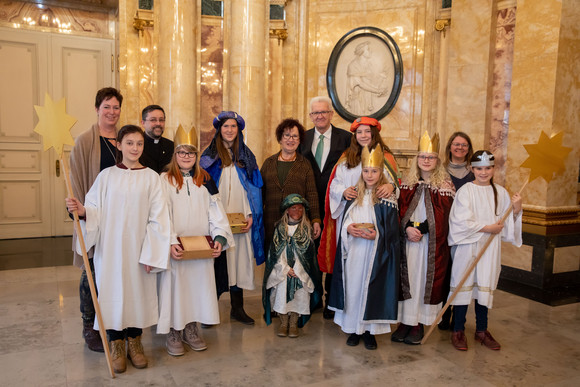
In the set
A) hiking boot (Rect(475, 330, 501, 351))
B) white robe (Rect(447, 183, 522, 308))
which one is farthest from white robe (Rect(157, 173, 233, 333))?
hiking boot (Rect(475, 330, 501, 351))

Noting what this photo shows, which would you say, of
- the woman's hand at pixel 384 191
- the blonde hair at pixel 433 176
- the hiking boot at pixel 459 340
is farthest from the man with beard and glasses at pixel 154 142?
the hiking boot at pixel 459 340

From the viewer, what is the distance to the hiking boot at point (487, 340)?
3857mm

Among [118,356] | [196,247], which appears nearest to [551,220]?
[196,247]

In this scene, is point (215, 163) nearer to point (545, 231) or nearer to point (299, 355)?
point (299, 355)

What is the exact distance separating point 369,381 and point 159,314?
5.16 feet

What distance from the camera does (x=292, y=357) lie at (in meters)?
3.62

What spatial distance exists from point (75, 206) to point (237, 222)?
1384 mm

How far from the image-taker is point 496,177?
6.18 meters

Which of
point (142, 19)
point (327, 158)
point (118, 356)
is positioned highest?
point (142, 19)

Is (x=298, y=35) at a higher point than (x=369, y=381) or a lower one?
higher

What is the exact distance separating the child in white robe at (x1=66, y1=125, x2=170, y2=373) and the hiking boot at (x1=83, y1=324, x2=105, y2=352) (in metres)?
0.35

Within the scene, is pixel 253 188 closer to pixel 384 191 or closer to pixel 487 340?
pixel 384 191

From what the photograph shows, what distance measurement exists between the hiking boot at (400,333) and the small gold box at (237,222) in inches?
61.9

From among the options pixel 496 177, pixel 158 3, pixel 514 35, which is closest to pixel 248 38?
pixel 158 3
